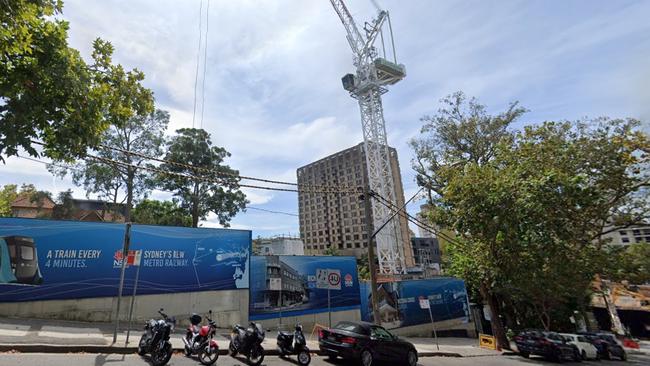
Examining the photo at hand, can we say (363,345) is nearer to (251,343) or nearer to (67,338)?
(251,343)

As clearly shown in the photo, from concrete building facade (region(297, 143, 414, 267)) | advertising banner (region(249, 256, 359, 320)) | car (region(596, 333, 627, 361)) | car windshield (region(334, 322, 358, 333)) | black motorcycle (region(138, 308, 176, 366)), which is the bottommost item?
car (region(596, 333, 627, 361))

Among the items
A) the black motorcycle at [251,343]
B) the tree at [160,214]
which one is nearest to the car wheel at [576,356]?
the black motorcycle at [251,343]

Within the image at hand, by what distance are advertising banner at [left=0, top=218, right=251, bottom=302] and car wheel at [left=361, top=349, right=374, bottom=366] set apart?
7.39m

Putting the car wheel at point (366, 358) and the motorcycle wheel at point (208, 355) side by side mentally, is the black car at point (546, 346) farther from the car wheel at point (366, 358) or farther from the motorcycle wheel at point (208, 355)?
the motorcycle wheel at point (208, 355)

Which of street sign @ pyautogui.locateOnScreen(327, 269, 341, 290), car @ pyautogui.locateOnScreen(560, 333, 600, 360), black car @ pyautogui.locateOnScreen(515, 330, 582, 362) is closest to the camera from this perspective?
black car @ pyautogui.locateOnScreen(515, 330, 582, 362)

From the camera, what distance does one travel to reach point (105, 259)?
13.1m

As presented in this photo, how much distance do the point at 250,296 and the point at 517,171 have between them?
1388cm

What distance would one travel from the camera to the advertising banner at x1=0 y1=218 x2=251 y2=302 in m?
11.5

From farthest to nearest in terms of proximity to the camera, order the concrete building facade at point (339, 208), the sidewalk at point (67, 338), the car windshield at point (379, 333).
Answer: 1. the concrete building facade at point (339, 208)
2. the car windshield at point (379, 333)
3. the sidewalk at point (67, 338)

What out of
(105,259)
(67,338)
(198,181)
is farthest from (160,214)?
(67,338)

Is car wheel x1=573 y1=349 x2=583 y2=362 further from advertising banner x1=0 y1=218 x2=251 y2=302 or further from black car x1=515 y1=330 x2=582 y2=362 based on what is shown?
advertising banner x1=0 y1=218 x2=251 y2=302

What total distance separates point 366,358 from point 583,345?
57.1 ft

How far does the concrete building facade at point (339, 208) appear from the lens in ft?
340

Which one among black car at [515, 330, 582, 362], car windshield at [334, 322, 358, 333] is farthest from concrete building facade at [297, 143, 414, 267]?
car windshield at [334, 322, 358, 333]
